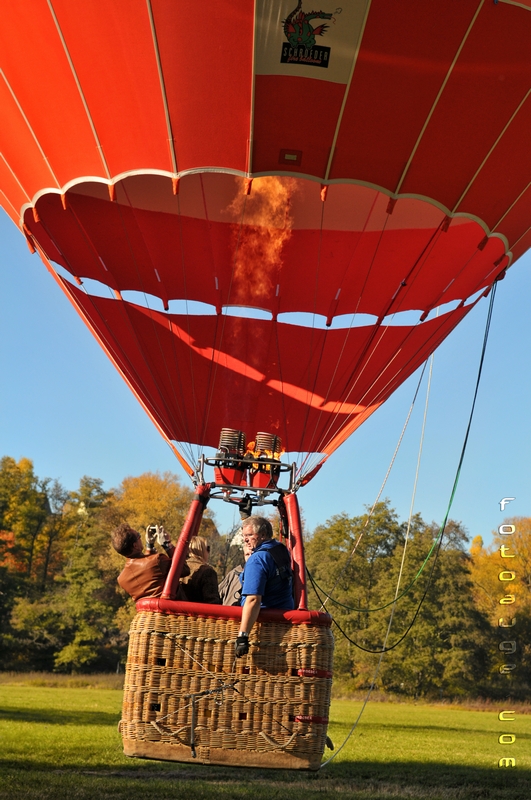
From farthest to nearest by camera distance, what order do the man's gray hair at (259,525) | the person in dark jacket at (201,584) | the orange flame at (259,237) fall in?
the orange flame at (259,237), the person in dark jacket at (201,584), the man's gray hair at (259,525)

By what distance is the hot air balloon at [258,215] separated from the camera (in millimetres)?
3691

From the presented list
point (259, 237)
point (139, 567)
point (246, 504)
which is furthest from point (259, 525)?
point (259, 237)

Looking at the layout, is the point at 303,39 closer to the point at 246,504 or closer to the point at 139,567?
the point at 246,504

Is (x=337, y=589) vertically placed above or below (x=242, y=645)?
above

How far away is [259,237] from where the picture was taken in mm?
6219

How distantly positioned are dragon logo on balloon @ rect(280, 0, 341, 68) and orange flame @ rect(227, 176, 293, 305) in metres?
A: 1.32

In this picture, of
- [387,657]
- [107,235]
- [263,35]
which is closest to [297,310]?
[107,235]

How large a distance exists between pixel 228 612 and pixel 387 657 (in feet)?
61.8

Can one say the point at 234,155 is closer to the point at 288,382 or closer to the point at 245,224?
the point at 245,224

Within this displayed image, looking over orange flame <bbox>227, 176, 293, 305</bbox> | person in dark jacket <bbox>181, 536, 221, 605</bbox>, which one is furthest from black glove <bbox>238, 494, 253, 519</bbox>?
orange flame <bbox>227, 176, 293, 305</bbox>

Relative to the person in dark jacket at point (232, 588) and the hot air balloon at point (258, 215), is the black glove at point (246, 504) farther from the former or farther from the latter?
the person in dark jacket at point (232, 588)

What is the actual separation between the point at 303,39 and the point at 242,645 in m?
3.12

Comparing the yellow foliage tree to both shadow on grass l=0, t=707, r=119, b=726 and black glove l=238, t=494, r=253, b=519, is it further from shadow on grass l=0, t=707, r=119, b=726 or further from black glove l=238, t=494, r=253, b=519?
black glove l=238, t=494, r=253, b=519

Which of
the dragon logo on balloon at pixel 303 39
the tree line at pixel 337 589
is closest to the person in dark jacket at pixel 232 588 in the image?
the dragon logo on balloon at pixel 303 39
